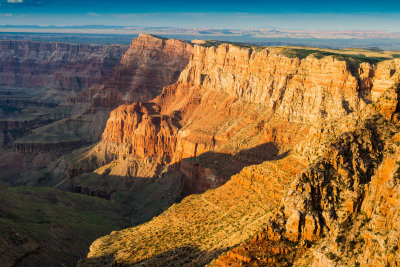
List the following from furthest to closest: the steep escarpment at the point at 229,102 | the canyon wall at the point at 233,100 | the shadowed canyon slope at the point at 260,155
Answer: the steep escarpment at the point at 229,102 → the canyon wall at the point at 233,100 → the shadowed canyon slope at the point at 260,155

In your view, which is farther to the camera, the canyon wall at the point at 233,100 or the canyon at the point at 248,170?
the canyon wall at the point at 233,100

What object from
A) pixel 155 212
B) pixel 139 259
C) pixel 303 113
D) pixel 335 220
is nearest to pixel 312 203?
pixel 335 220

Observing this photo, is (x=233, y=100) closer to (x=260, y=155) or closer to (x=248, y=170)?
(x=260, y=155)

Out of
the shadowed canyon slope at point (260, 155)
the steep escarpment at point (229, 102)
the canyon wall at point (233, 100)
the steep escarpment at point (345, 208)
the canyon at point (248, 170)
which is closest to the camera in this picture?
the steep escarpment at point (345, 208)

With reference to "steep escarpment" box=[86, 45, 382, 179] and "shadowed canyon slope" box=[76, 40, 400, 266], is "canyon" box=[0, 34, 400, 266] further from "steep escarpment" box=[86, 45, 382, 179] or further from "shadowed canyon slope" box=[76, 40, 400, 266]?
"steep escarpment" box=[86, 45, 382, 179]

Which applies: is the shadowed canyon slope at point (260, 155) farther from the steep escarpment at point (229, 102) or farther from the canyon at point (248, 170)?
the steep escarpment at point (229, 102)

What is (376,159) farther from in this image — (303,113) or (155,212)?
(155,212)

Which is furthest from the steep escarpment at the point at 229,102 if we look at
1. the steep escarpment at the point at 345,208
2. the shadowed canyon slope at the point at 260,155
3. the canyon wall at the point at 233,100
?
the steep escarpment at the point at 345,208
